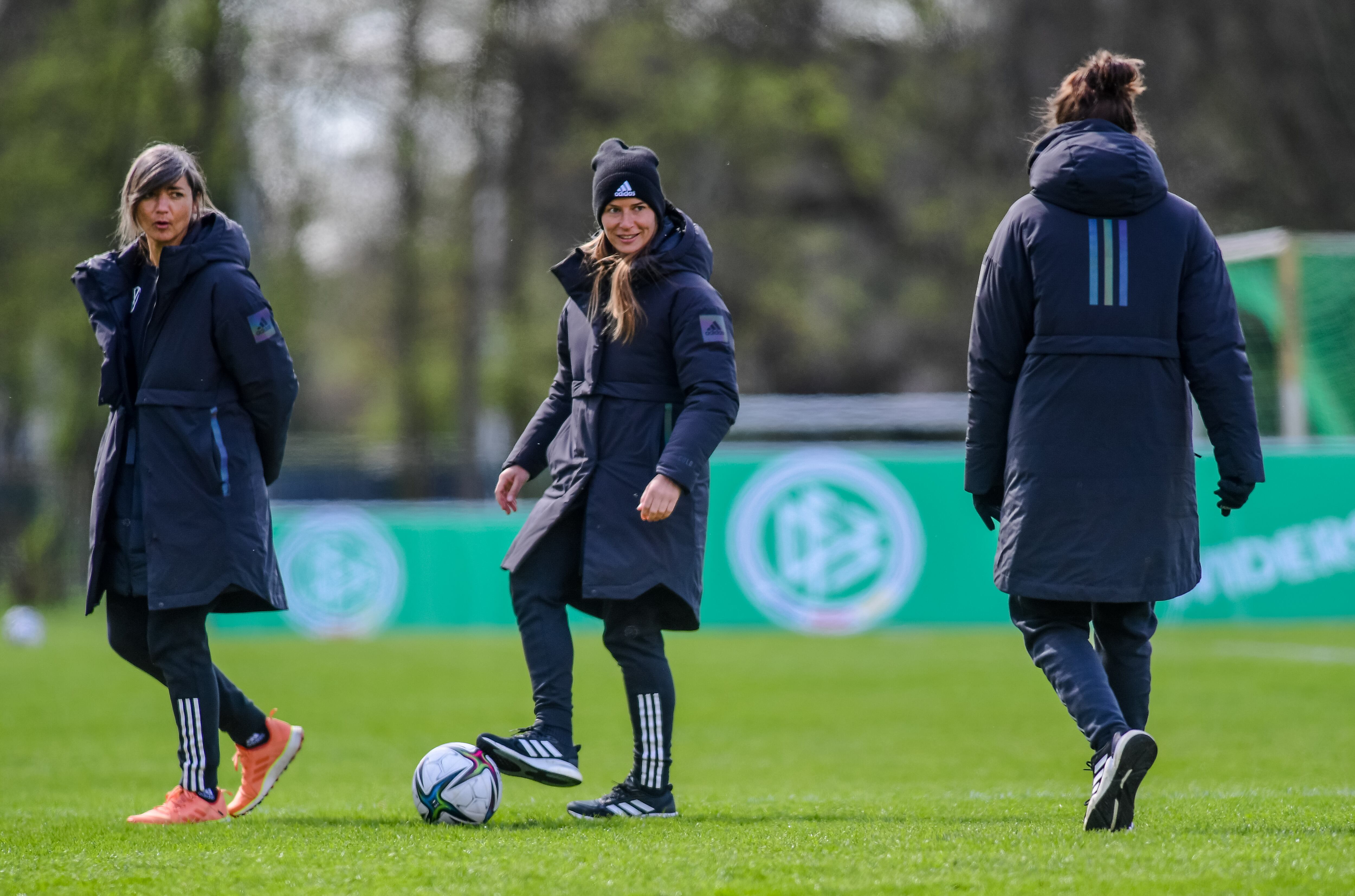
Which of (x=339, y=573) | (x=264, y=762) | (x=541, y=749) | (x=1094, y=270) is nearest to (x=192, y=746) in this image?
(x=264, y=762)

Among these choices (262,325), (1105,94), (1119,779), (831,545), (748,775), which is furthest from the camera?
(831,545)

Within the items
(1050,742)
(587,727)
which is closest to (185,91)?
(587,727)

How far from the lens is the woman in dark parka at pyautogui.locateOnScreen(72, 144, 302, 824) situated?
4.71 metres

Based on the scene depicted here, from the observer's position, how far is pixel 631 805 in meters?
4.66

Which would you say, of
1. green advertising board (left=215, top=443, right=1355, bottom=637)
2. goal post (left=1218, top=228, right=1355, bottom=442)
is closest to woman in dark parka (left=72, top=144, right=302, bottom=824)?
green advertising board (left=215, top=443, right=1355, bottom=637)

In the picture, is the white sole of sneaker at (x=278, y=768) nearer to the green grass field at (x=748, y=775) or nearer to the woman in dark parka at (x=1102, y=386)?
the green grass field at (x=748, y=775)

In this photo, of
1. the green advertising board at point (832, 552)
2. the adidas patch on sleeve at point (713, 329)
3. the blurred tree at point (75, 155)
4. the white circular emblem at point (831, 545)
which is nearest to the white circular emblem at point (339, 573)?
the green advertising board at point (832, 552)

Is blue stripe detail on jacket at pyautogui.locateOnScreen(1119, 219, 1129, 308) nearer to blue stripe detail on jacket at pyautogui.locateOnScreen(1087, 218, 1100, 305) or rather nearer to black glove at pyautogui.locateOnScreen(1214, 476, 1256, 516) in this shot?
blue stripe detail on jacket at pyautogui.locateOnScreen(1087, 218, 1100, 305)

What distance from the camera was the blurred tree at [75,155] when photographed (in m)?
23.8

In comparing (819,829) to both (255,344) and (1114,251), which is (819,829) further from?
(255,344)

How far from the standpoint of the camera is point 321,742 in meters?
8.98

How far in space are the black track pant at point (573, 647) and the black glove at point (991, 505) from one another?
99 cm

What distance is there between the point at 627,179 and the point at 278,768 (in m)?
2.17

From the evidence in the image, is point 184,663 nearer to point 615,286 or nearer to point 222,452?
point 222,452
